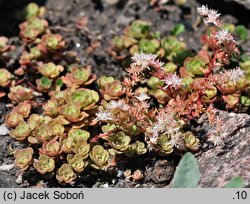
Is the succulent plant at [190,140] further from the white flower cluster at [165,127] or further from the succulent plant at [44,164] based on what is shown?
the succulent plant at [44,164]

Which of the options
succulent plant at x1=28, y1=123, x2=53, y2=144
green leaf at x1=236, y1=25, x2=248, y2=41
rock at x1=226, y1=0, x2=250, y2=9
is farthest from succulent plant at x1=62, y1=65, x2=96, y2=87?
rock at x1=226, y1=0, x2=250, y2=9

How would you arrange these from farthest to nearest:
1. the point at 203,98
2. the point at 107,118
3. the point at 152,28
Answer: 1. the point at 152,28
2. the point at 203,98
3. the point at 107,118

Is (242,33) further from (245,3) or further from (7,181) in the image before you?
(7,181)

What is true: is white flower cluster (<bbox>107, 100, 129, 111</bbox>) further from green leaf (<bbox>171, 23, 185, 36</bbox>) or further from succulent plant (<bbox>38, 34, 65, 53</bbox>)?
green leaf (<bbox>171, 23, 185, 36</bbox>)

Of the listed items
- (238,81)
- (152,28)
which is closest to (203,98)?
(238,81)

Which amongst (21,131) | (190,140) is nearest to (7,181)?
(21,131)

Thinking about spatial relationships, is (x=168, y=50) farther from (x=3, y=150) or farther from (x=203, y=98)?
(x=3, y=150)
